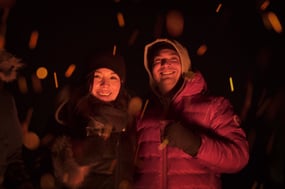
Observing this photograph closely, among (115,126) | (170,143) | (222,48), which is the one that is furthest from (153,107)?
(222,48)

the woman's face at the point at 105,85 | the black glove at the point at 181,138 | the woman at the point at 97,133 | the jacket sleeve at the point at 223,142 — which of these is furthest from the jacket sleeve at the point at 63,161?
the jacket sleeve at the point at 223,142

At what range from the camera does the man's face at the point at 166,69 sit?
2.46 m

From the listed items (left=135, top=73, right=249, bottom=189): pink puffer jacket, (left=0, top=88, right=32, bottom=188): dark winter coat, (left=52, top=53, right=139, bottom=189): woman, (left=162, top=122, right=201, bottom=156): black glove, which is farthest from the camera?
(left=0, top=88, right=32, bottom=188): dark winter coat

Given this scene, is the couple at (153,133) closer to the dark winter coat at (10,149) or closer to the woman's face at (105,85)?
the woman's face at (105,85)

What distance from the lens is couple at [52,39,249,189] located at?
2.16m

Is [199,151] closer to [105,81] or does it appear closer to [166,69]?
[166,69]

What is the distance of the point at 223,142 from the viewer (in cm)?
215

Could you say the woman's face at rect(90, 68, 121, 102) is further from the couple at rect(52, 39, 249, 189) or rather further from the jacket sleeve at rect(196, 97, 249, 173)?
the jacket sleeve at rect(196, 97, 249, 173)

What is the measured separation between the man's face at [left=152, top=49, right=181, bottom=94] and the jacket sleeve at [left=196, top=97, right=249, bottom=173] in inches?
12.4

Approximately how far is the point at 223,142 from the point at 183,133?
291mm

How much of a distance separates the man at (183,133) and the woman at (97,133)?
130 millimetres

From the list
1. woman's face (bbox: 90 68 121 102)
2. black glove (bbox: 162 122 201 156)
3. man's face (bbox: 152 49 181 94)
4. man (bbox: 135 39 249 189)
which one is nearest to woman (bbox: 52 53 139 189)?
woman's face (bbox: 90 68 121 102)

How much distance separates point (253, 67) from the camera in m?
3.55

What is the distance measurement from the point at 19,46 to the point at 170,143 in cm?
250
